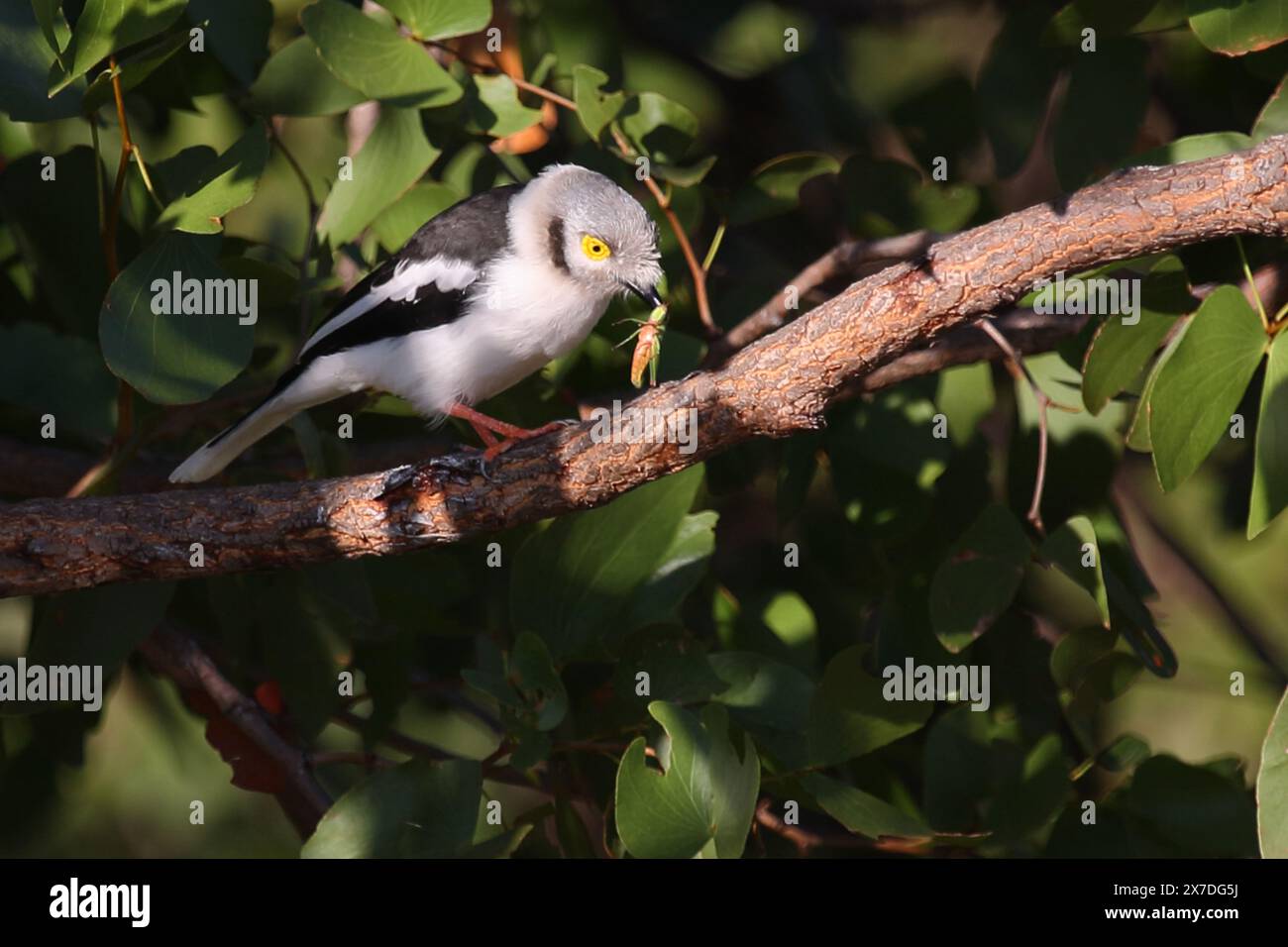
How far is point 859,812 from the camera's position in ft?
9.87

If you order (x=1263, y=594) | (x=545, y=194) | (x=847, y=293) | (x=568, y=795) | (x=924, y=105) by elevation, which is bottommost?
(x=568, y=795)

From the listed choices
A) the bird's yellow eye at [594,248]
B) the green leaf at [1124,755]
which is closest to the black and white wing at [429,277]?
the bird's yellow eye at [594,248]

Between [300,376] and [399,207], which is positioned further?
[399,207]

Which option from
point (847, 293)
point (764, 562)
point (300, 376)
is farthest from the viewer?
point (764, 562)

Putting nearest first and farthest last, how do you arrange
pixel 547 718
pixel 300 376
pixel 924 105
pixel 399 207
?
1. pixel 547 718
2. pixel 300 376
3. pixel 399 207
4. pixel 924 105

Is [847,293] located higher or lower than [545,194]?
lower

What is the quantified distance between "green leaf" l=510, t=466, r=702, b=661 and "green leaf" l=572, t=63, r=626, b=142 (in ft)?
3.23

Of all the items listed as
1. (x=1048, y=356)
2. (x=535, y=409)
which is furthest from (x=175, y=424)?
(x=1048, y=356)

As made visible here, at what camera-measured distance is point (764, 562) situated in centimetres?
504

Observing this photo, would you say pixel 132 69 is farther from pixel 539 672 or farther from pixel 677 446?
pixel 539 672

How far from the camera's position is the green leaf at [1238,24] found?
10.6 feet

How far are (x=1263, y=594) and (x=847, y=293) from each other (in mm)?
4559

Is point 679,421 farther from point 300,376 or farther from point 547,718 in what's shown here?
point 300,376

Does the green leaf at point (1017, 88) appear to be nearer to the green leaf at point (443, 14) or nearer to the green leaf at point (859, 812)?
the green leaf at point (443, 14)
